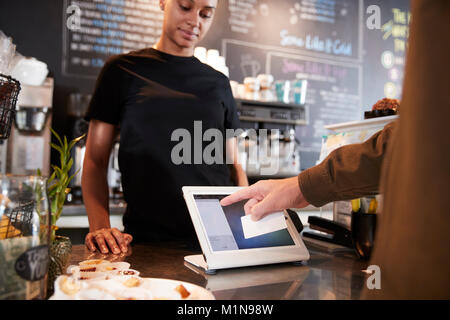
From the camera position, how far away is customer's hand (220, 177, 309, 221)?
88 centimetres

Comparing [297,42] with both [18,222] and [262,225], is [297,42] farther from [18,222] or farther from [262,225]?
[18,222]

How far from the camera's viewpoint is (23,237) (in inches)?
22.5

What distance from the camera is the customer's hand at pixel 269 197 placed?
0.88 m

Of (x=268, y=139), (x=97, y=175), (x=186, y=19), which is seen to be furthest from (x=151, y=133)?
(x=268, y=139)

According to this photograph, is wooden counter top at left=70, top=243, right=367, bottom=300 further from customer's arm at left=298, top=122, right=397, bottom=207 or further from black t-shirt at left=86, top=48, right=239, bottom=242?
black t-shirt at left=86, top=48, right=239, bottom=242

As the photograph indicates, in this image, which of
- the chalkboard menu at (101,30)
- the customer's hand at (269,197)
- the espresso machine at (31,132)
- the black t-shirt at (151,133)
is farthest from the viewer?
the chalkboard menu at (101,30)

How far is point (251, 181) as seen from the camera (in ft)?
10.4

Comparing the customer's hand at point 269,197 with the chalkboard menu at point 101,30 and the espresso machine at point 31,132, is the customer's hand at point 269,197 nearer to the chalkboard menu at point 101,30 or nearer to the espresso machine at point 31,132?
the espresso machine at point 31,132

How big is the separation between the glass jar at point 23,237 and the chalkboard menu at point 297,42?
293cm

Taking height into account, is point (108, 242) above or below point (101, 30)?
below

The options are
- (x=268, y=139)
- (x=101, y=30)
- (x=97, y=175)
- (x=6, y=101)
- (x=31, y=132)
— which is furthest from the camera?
(x=268, y=139)

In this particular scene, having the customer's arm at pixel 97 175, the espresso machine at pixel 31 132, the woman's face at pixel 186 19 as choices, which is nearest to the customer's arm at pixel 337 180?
the customer's arm at pixel 97 175

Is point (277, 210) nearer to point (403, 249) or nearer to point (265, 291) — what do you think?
point (265, 291)

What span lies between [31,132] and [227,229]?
237cm
